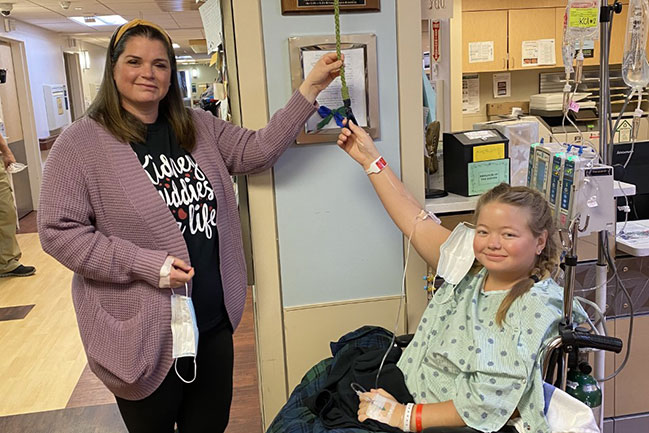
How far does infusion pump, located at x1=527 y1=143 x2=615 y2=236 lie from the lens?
1574 millimetres

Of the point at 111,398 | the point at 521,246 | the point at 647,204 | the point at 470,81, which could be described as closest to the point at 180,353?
the point at 521,246

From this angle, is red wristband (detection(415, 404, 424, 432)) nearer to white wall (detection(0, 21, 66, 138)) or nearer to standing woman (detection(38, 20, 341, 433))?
standing woman (detection(38, 20, 341, 433))

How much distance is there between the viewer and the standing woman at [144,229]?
149cm

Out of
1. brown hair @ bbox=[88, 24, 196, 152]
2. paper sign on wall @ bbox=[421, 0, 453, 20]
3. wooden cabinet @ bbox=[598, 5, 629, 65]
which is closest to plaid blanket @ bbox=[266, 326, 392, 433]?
brown hair @ bbox=[88, 24, 196, 152]

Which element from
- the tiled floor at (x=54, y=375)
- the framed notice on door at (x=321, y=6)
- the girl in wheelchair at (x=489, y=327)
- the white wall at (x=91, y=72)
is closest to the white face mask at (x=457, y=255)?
the girl in wheelchair at (x=489, y=327)

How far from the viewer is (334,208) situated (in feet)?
6.40

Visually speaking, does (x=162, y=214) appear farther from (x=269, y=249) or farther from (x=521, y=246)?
(x=521, y=246)

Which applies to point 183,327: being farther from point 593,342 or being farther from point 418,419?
point 593,342

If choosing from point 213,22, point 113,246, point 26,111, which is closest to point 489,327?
point 113,246

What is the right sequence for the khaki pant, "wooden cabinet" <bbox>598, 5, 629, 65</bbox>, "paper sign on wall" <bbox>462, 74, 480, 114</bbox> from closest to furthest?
the khaki pant
"wooden cabinet" <bbox>598, 5, 629, 65</bbox>
"paper sign on wall" <bbox>462, 74, 480, 114</bbox>

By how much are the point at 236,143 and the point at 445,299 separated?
733mm

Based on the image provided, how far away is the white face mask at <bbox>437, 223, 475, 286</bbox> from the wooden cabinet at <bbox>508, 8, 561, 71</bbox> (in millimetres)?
4155

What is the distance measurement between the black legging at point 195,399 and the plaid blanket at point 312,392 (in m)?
0.23

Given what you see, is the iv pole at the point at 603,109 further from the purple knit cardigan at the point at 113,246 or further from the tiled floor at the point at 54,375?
the tiled floor at the point at 54,375
